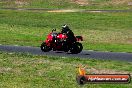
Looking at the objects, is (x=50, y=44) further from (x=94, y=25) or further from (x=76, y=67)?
(x=94, y=25)

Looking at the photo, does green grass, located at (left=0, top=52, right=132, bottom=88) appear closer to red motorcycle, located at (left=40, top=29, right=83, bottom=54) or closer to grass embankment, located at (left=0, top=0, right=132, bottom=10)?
red motorcycle, located at (left=40, top=29, right=83, bottom=54)

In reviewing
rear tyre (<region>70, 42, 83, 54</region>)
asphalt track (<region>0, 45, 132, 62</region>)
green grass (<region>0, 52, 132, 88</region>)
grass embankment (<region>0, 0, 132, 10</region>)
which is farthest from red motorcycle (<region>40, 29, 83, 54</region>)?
grass embankment (<region>0, 0, 132, 10</region>)

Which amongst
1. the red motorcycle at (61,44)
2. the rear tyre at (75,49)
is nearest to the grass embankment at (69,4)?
the red motorcycle at (61,44)

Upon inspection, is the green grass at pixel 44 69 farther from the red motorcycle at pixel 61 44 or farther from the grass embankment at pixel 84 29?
the grass embankment at pixel 84 29

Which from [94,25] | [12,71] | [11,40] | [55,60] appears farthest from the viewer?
[94,25]

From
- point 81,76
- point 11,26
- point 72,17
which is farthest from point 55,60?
point 72,17

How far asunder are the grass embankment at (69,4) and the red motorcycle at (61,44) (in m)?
49.4

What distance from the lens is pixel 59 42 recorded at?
26.9m

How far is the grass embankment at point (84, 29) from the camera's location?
33062 millimetres

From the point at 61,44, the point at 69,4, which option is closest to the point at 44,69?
the point at 61,44

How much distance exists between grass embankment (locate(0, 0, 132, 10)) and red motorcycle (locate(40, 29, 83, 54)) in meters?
49.4

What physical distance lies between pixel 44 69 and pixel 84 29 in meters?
23.9

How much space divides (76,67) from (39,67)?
2.23 m

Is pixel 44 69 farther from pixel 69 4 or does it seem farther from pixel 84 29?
pixel 69 4
